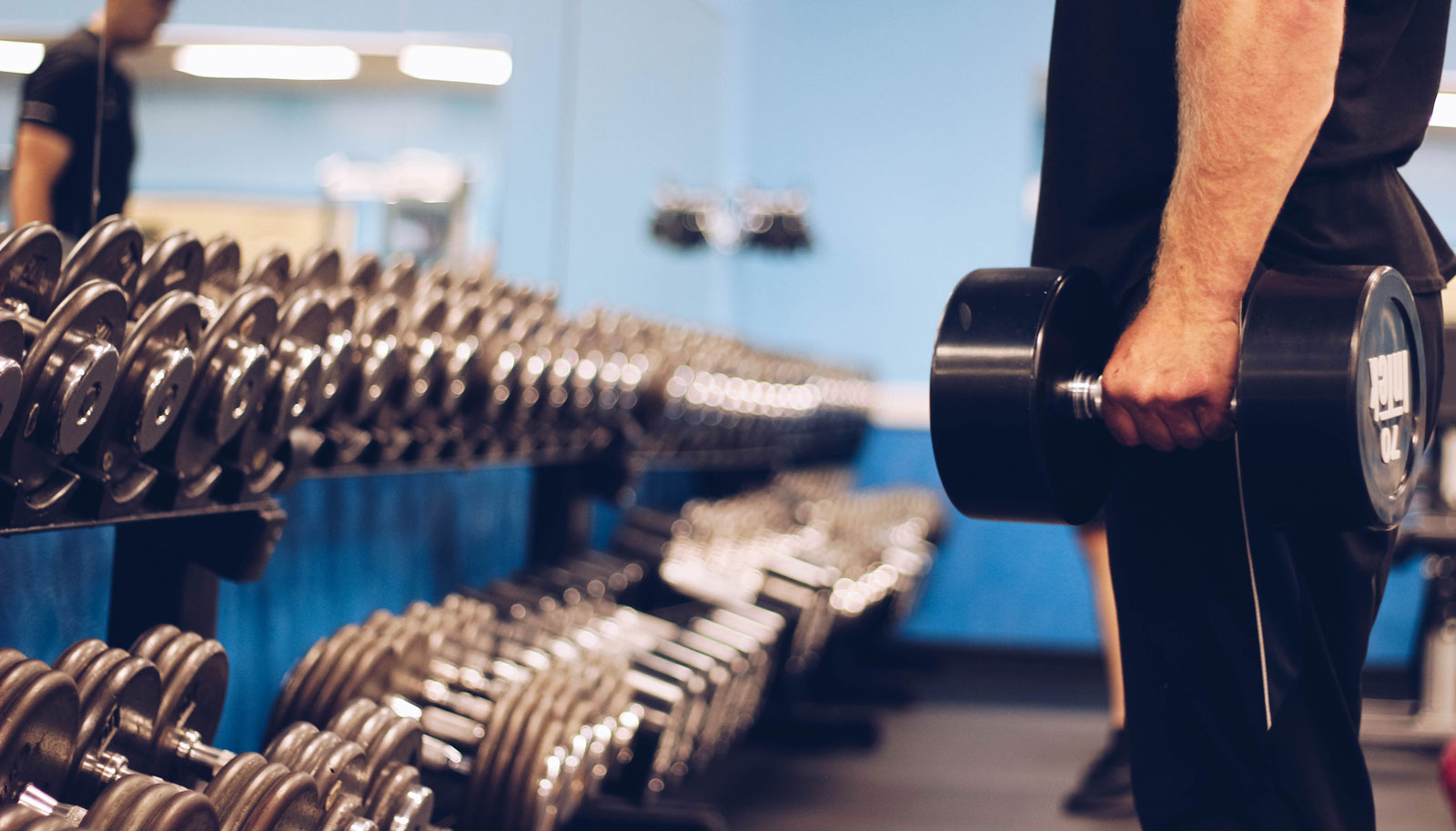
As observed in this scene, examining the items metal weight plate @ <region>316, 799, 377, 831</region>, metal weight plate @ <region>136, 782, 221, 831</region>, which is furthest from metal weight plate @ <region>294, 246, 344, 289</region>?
metal weight plate @ <region>136, 782, 221, 831</region>

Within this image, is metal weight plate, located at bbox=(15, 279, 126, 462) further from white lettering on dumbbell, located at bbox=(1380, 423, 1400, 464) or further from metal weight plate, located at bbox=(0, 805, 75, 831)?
white lettering on dumbbell, located at bbox=(1380, 423, 1400, 464)

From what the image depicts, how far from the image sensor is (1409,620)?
4.43 metres

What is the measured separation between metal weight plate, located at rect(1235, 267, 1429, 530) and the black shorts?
5 centimetres

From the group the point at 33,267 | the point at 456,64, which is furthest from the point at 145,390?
the point at 456,64

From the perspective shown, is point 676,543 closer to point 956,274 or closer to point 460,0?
point 460,0

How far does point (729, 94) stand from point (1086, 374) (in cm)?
515

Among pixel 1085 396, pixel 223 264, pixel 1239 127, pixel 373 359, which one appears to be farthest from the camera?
pixel 373 359

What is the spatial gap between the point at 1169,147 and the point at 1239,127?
5.0 inches

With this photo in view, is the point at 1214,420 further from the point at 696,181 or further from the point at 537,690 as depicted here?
the point at 696,181

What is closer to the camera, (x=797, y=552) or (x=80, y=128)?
(x=80, y=128)

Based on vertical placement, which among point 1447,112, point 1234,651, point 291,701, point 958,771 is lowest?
point 958,771

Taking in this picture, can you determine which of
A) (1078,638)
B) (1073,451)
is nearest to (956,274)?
(1078,638)

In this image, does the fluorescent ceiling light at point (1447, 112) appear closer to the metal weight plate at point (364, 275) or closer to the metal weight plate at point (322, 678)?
the metal weight plate at point (364, 275)

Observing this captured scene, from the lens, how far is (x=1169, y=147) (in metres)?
1.09
